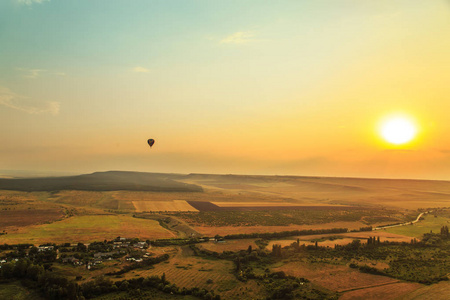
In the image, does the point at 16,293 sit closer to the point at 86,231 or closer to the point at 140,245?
the point at 140,245

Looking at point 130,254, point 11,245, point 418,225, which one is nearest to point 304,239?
point 130,254

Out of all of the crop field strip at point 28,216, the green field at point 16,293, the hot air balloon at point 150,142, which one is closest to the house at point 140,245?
the green field at point 16,293

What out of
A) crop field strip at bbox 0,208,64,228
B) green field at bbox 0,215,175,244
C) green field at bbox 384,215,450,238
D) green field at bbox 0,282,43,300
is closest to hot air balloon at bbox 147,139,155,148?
green field at bbox 0,215,175,244

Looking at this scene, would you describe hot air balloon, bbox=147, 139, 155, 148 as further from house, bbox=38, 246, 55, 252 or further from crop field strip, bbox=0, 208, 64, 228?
house, bbox=38, 246, 55, 252


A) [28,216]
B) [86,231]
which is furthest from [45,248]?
[28,216]

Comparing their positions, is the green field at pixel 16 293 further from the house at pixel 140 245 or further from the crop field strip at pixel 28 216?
the crop field strip at pixel 28 216
